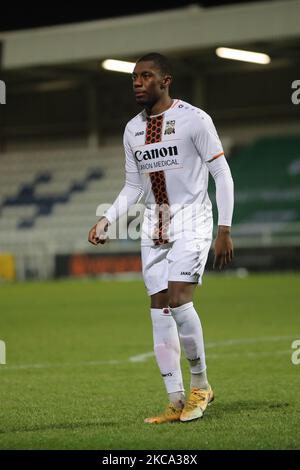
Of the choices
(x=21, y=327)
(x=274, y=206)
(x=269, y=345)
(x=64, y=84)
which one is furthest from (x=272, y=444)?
(x=64, y=84)

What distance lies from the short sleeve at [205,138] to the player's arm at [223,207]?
0.04 meters

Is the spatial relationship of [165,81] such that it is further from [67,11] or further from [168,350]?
[67,11]

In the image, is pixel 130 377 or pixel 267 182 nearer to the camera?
pixel 130 377

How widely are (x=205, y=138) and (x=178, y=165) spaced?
0.80 ft

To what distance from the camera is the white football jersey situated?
19.7ft

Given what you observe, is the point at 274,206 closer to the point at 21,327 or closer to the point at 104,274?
the point at 104,274

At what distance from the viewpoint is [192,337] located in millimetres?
5977

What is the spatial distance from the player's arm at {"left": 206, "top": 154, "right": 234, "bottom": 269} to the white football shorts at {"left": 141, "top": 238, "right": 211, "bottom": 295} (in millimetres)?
149

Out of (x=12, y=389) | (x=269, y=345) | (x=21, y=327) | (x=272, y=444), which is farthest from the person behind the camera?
(x=21, y=327)

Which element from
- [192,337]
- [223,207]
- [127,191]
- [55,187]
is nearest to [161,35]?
[55,187]

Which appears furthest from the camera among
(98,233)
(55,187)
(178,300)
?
(55,187)

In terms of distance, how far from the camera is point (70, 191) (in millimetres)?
34656

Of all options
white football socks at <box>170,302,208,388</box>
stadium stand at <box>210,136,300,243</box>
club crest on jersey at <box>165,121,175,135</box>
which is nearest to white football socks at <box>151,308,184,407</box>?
white football socks at <box>170,302,208,388</box>

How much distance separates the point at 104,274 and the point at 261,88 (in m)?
10.3
